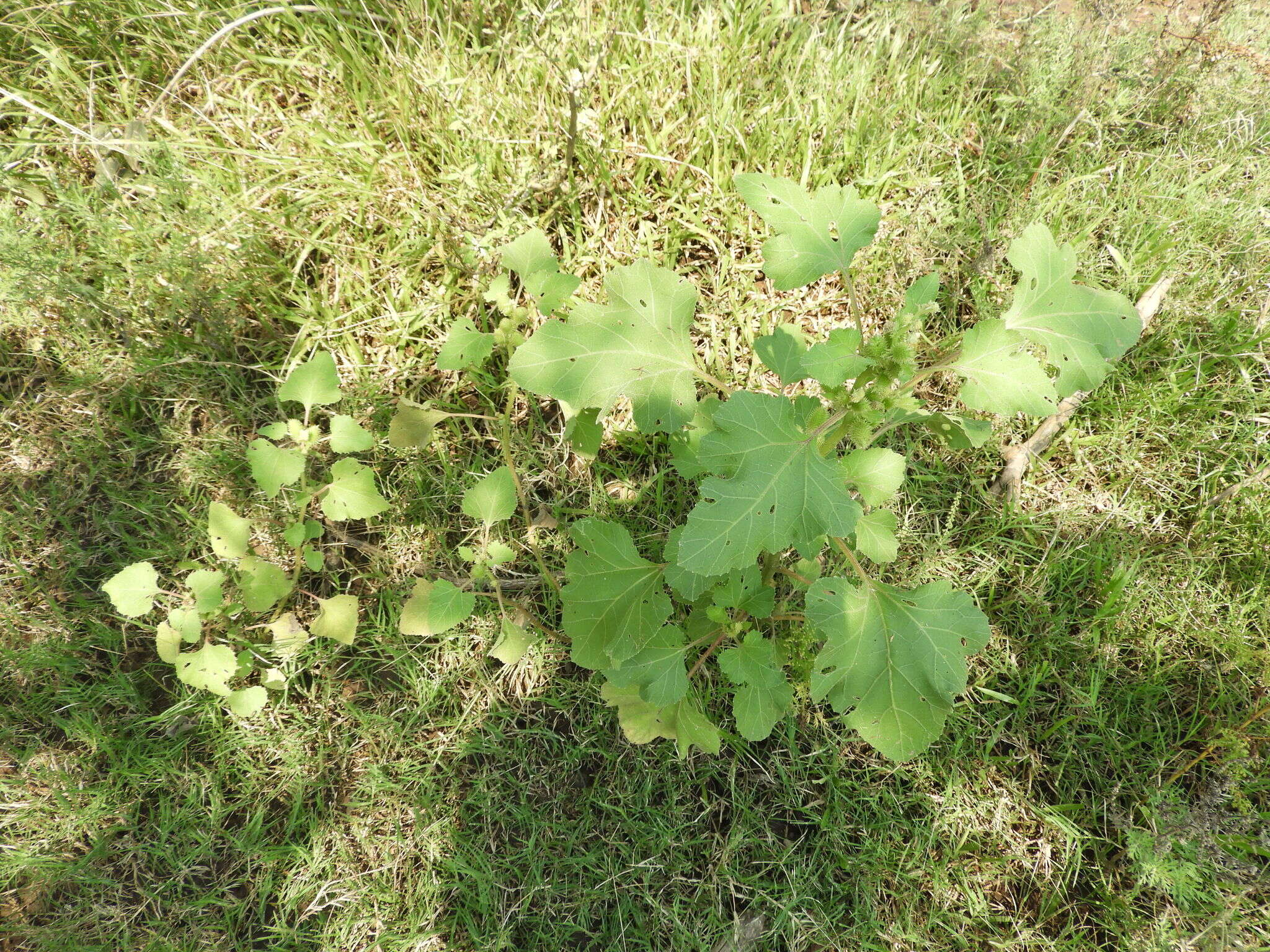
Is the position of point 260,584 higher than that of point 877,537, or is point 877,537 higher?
point 877,537

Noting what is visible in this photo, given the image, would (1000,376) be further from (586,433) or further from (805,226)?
(586,433)

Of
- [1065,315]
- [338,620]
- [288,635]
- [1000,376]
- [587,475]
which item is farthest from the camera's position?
[587,475]

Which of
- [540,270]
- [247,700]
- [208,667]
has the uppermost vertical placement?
[540,270]

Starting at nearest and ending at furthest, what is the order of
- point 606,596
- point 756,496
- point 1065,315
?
point 756,496
point 1065,315
point 606,596

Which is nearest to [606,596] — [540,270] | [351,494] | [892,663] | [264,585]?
[892,663]

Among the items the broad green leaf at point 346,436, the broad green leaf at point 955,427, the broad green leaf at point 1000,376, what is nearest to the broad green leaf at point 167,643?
the broad green leaf at point 346,436

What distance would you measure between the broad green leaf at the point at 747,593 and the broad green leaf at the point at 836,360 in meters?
0.54

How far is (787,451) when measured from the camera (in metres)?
1.68

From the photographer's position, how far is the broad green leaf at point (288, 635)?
249 centimetres

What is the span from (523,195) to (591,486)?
1.11 meters

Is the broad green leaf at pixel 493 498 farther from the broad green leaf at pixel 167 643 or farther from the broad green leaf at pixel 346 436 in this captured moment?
the broad green leaf at pixel 167 643

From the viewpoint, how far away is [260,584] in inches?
93.4

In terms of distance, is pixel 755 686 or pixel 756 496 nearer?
pixel 756 496

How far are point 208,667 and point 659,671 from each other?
142cm
